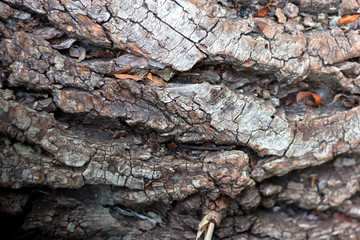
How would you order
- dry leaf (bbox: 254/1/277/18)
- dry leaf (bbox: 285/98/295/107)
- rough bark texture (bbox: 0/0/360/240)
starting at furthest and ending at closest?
dry leaf (bbox: 285/98/295/107) → dry leaf (bbox: 254/1/277/18) → rough bark texture (bbox: 0/0/360/240)

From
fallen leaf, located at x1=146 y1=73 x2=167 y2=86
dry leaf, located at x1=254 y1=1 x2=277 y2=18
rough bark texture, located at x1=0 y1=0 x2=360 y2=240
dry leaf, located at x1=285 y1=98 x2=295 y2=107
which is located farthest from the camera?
dry leaf, located at x1=285 y1=98 x2=295 y2=107

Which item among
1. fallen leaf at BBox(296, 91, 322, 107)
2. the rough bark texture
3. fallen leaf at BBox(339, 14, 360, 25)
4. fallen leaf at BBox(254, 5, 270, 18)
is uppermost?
Result: fallen leaf at BBox(339, 14, 360, 25)

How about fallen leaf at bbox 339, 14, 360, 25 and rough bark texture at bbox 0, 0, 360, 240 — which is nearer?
rough bark texture at bbox 0, 0, 360, 240

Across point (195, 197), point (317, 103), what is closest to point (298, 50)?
point (317, 103)

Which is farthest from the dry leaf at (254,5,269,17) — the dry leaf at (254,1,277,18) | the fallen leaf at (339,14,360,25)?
the fallen leaf at (339,14,360,25)

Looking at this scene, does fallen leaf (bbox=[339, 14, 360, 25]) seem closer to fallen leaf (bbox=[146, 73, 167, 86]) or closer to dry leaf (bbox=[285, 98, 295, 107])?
dry leaf (bbox=[285, 98, 295, 107])

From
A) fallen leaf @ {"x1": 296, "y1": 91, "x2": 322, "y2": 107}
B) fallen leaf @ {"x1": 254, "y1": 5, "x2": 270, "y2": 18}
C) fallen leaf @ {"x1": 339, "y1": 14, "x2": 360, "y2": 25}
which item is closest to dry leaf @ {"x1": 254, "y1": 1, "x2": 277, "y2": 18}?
fallen leaf @ {"x1": 254, "y1": 5, "x2": 270, "y2": 18}

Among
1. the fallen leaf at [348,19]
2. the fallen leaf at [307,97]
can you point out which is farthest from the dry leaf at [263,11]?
the fallen leaf at [307,97]

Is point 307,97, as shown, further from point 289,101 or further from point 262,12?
point 262,12

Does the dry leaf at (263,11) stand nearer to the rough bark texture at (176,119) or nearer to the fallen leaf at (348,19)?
the rough bark texture at (176,119)

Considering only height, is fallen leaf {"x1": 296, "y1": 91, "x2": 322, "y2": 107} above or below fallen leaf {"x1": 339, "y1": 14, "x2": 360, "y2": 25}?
below
